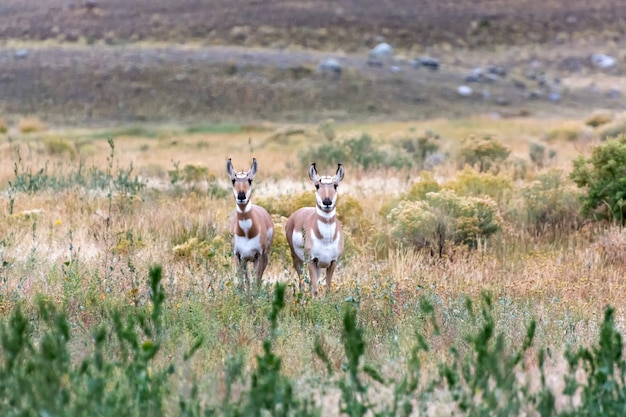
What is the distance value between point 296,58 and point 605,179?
44.2 m

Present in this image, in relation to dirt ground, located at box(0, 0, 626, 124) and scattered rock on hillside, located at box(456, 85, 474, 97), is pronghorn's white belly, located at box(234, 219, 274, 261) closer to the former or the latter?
dirt ground, located at box(0, 0, 626, 124)

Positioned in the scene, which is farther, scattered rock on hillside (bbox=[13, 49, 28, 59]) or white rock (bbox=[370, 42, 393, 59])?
white rock (bbox=[370, 42, 393, 59])

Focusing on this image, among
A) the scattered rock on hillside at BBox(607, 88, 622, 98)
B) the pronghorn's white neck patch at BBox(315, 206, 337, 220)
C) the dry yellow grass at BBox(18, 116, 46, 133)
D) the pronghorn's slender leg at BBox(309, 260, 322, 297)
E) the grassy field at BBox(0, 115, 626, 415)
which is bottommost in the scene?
the dry yellow grass at BBox(18, 116, 46, 133)

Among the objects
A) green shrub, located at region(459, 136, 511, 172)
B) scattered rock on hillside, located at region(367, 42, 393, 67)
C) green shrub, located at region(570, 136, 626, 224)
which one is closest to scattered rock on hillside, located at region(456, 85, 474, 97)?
scattered rock on hillside, located at region(367, 42, 393, 67)

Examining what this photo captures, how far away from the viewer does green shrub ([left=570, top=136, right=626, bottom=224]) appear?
12.4m

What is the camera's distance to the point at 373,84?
5150 cm

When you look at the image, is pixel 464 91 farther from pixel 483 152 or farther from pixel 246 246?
pixel 246 246

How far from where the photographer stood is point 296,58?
5575cm

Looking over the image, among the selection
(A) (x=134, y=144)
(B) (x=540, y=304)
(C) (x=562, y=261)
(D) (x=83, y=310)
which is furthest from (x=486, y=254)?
(A) (x=134, y=144)

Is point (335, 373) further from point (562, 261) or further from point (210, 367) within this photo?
point (562, 261)

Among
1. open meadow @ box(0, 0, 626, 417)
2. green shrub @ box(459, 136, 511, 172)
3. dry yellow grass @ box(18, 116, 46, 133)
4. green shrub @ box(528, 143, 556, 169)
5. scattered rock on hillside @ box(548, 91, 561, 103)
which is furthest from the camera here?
scattered rock on hillside @ box(548, 91, 561, 103)

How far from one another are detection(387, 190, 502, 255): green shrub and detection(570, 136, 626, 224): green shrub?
1583 mm

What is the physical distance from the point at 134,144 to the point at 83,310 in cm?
2310

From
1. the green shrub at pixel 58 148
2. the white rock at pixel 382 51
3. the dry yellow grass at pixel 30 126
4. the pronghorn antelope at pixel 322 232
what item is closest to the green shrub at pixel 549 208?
the pronghorn antelope at pixel 322 232
